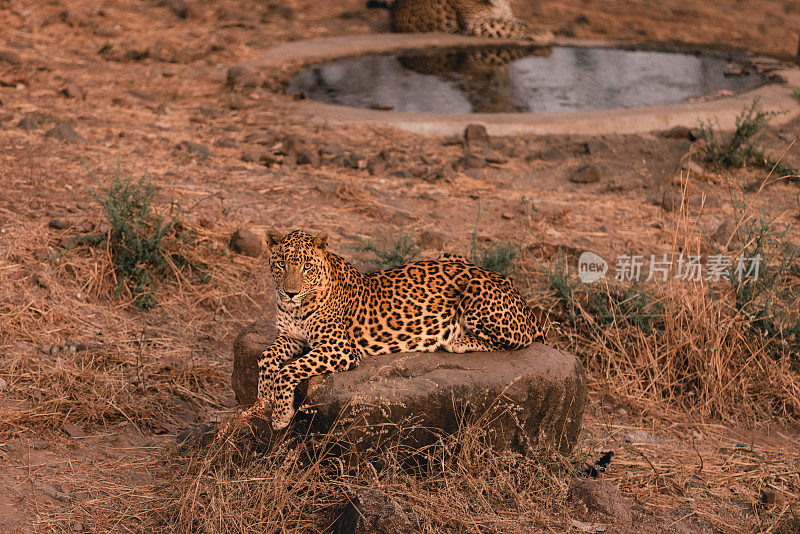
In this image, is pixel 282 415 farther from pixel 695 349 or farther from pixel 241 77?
pixel 241 77

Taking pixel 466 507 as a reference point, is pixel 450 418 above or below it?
above

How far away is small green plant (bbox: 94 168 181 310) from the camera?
764cm

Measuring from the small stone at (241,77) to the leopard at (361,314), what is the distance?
7.86 metres

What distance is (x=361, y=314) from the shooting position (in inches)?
206

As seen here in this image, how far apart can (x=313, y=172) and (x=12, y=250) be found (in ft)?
11.2

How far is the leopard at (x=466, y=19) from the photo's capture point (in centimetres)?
1522

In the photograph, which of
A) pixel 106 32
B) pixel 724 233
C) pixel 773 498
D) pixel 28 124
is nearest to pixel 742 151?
pixel 724 233

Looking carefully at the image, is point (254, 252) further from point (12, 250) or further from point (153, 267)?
point (12, 250)

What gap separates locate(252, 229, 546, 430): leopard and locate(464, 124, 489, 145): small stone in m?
5.62

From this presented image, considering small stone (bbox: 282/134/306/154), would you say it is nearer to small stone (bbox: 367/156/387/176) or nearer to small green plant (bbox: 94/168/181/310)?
small stone (bbox: 367/156/387/176)

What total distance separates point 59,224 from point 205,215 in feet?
4.35

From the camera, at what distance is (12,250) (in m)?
7.63

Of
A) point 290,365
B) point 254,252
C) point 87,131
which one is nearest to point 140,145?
point 87,131

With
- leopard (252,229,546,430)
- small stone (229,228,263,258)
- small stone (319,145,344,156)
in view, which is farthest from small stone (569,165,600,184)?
leopard (252,229,546,430)
